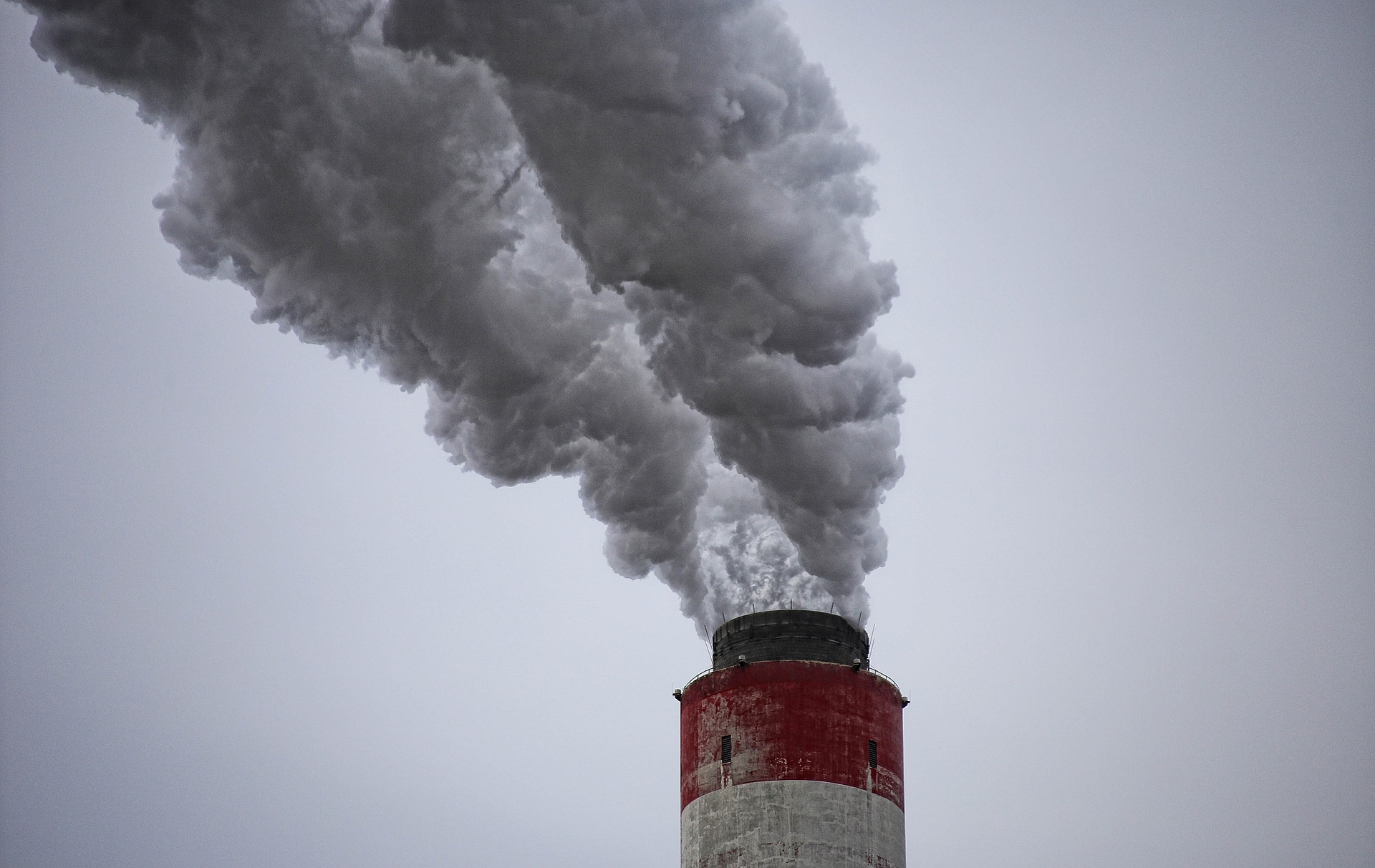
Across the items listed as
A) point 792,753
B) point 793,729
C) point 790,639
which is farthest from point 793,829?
point 790,639

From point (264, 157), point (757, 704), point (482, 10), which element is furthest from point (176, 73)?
point (757, 704)

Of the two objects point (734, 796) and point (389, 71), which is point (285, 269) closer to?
point (389, 71)

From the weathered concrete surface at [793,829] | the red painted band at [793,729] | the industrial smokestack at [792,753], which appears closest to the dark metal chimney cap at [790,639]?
the industrial smokestack at [792,753]

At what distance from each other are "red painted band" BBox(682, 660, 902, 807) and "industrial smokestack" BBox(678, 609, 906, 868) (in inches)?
1.0

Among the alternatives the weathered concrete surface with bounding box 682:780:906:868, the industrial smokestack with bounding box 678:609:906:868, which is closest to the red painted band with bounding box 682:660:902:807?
the industrial smokestack with bounding box 678:609:906:868

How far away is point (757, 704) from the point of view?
1554 inches

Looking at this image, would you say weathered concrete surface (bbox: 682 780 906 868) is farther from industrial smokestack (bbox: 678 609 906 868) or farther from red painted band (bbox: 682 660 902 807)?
red painted band (bbox: 682 660 902 807)

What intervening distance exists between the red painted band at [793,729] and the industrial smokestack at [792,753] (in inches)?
1.0

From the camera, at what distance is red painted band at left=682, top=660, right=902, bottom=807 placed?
38.7 m

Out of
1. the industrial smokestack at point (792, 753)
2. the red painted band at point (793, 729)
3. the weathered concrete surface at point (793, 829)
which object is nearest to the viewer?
the weathered concrete surface at point (793, 829)

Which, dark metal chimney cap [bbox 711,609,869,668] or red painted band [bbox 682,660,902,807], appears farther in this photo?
dark metal chimney cap [bbox 711,609,869,668]

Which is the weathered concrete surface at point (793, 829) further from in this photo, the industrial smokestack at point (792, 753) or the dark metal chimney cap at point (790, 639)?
the dark metal chimney cap at point (790, 639)

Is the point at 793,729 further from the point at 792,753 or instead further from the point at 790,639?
the point at 790,639

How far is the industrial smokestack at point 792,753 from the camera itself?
37.8 m
